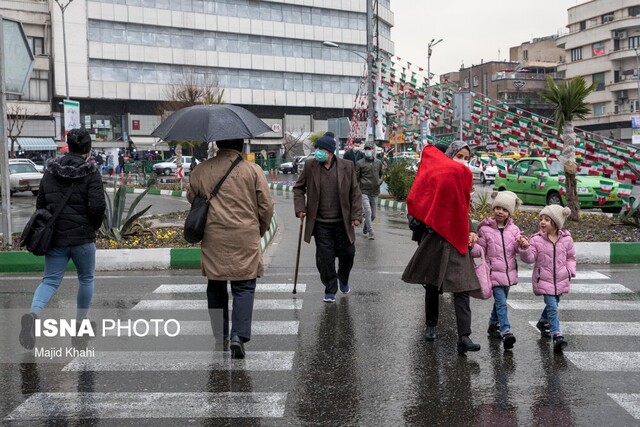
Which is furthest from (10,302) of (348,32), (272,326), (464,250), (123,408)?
(348,32)

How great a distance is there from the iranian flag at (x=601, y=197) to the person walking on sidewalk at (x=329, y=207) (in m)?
14.6

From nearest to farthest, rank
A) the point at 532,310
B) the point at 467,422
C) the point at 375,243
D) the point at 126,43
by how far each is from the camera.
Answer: the point at 467,422
the point at 532,310
the point at 375,243
the point at 126,43

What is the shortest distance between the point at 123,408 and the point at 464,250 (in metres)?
2.94

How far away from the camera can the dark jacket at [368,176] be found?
15273mm

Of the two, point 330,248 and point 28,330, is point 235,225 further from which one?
point 330,248

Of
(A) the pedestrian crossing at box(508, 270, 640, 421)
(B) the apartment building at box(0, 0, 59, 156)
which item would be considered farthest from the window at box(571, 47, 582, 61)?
(A) the pedestrian crossing at box(508, 270, 640, 421)

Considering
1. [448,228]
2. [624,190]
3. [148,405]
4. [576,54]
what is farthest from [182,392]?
[576,54]

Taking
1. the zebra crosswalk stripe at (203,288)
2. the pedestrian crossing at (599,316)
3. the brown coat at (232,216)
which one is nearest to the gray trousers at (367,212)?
the pedestrian crossing at (599,316)

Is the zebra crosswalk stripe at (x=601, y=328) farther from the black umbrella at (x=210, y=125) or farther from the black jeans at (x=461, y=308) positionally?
the black umbrella at (x=210, y=125)

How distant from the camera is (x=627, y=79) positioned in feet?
251

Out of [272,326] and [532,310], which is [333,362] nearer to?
[272,326]

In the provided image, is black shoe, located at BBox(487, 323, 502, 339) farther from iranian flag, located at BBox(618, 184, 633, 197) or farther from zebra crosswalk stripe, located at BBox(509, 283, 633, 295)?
iranian flag, located at BBox(618, 184, 633, 197)

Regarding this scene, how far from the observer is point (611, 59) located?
78.4 m

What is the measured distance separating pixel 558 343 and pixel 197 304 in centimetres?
388
